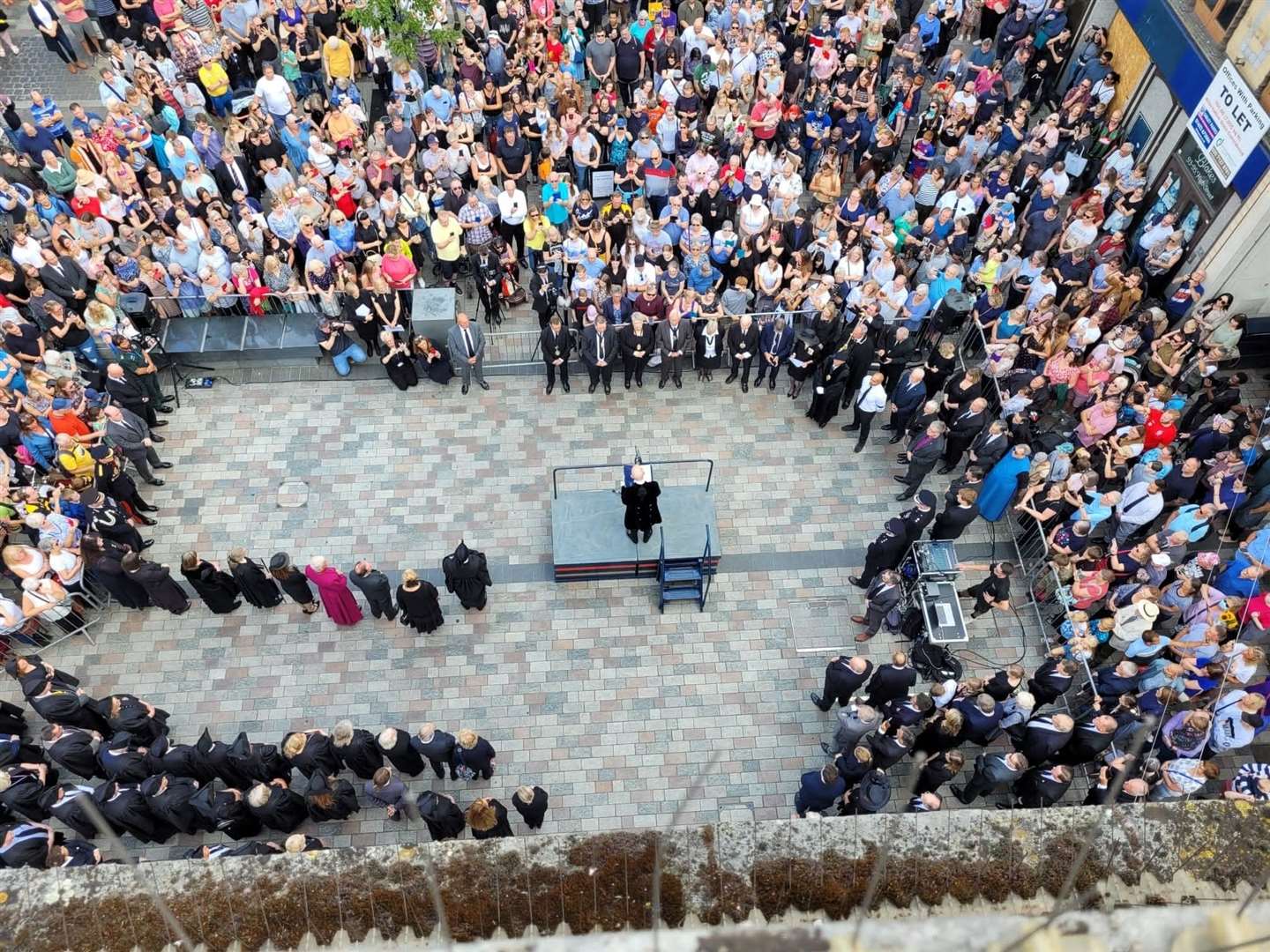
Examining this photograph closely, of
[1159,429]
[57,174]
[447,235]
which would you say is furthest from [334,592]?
[1159,429]

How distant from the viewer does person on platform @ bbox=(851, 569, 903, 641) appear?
1060cm

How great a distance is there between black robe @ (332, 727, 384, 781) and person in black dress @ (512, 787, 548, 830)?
1705mm

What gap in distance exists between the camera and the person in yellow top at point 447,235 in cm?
1430

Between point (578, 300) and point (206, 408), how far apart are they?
242 inches

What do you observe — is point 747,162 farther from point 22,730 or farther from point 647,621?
point 22,730

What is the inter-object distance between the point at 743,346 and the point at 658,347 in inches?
55.3

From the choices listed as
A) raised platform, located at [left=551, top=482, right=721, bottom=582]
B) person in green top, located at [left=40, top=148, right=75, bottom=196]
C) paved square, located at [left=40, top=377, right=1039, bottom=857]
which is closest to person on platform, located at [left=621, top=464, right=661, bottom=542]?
raised platform, located at [left=551, top=482, right=721, bottom=582]

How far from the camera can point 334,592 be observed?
10953 mm

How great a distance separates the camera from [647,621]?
464 inches

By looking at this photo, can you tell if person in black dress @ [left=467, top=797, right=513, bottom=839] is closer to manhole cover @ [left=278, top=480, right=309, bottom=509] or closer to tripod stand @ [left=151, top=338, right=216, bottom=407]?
manhole cover @ [left=278, top=480, right=309, bottom=509]

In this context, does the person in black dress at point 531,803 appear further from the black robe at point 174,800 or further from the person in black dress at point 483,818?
the black robe at point 174,800

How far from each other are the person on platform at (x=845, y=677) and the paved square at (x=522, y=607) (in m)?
0.71

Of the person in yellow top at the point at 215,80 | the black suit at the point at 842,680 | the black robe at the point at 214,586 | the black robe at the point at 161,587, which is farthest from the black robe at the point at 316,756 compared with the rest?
the person in yellow top at the point at 215,80

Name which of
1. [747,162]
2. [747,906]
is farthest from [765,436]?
[747,906]
